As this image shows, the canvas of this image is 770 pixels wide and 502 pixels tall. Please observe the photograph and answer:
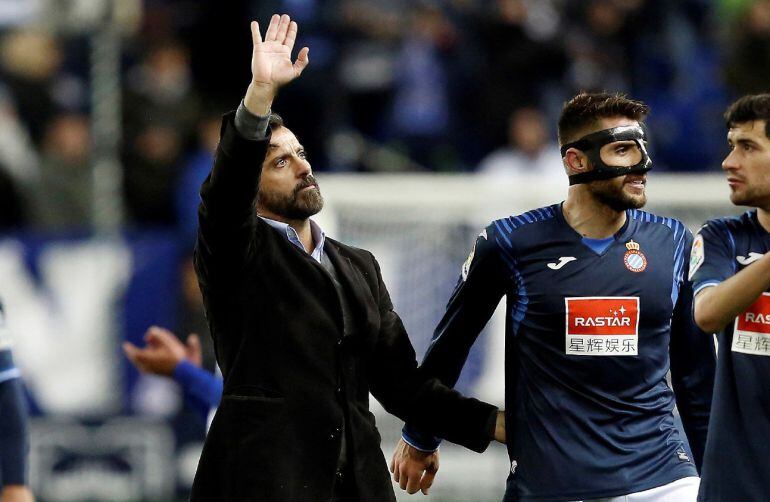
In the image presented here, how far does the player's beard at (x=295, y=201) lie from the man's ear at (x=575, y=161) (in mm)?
1017

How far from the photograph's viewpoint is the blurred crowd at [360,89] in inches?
468

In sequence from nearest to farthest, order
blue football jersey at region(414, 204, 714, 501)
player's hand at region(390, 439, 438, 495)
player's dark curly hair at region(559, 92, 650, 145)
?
blue football jersey at region(414, 204, 714, 501), player's dark curly hair at region(559, 92, 650, 145), player's hand at region(390, 439, 438, 495)

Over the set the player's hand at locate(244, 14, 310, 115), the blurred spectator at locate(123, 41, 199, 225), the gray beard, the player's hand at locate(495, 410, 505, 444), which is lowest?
the player's hand at locate(495, 410, 505, 444)

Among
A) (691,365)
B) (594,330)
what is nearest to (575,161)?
(594,330)

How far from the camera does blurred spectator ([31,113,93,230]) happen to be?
11633 mm

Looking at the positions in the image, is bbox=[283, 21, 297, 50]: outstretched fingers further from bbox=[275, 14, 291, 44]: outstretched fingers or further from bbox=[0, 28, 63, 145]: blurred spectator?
bbox=[0, 28, 63, 145]: blurred spectator

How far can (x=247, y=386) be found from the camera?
5.25 m

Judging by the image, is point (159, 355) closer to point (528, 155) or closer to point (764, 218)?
point (764, 218)

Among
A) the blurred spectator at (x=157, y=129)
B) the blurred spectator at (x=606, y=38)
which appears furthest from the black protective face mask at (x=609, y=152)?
A: the blurred spectator at (x=606, y=38)

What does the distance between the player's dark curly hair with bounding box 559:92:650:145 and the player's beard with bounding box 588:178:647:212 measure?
10.1 inches

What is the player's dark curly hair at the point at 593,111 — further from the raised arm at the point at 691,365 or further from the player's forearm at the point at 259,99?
the player's forearm at the point at 259,99

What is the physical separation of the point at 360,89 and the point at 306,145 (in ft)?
2.77

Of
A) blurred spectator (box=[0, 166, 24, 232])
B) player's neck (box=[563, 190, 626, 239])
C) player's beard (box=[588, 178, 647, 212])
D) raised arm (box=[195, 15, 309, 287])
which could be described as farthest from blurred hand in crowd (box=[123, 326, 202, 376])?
blurred spectator (box=[0, 166, 24, 232])

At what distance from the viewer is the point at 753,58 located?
496 inches
